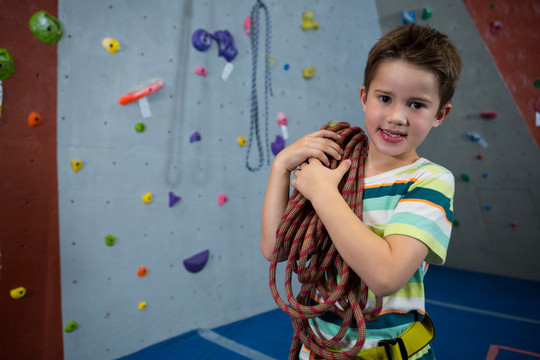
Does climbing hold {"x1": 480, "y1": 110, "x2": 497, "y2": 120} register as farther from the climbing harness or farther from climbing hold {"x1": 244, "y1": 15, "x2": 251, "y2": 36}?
climbing hold {"x1": 244, "y1": 15, "x2": 251, "y2": 36}

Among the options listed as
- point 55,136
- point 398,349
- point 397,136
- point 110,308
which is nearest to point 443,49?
point 397,136

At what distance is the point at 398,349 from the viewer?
73 centimetres

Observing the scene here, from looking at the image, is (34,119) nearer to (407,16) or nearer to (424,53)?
(424,53)

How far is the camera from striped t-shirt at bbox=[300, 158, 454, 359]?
Answer: 26.4 inches

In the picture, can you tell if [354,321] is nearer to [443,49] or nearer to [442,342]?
[443,49]

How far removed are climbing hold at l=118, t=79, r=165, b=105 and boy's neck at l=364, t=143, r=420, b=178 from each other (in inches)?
58.6

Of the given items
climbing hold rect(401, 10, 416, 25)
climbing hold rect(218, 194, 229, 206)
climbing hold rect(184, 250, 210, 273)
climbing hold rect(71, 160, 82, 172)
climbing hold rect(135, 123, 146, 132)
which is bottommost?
climbing hold rect(184, 250, 210, 273)

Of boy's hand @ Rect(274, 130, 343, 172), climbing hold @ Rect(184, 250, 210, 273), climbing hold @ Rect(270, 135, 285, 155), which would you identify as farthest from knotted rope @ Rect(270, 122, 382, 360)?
climbing hold @ Rect(270, 135, 285, 155)

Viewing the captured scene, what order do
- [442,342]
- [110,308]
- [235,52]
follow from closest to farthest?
[110,308] < [442,342] < [235,52]

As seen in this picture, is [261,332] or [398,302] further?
[261,332]

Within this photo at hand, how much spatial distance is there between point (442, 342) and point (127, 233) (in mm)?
1987

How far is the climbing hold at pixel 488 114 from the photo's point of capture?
3578mm

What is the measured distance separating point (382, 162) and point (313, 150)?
6.5 inches

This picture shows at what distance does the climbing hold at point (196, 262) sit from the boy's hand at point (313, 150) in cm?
150
